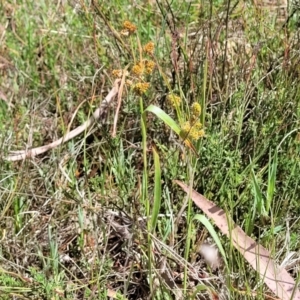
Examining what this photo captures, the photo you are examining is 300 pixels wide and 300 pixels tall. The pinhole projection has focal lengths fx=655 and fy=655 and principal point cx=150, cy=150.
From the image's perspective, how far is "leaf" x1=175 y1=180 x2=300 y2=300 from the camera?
1.48 m

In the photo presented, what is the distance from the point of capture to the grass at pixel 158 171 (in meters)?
1.59

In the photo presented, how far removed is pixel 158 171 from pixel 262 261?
33cm

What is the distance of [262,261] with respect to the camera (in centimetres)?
151

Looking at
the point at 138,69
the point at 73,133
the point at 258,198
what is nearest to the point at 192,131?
the point at 138,69

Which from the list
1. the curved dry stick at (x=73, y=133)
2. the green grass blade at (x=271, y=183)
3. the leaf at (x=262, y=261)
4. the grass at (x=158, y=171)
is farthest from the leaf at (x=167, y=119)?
the curved dry stick at (x=73, y=133)

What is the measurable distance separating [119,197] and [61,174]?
Result: 0.22 m

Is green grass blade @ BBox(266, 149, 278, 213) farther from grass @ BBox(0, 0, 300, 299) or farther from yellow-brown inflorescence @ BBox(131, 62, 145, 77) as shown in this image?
yellow-brown inflorescence @ BBox(131, 62, 145, 77)

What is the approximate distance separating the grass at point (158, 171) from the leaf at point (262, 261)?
3 cm

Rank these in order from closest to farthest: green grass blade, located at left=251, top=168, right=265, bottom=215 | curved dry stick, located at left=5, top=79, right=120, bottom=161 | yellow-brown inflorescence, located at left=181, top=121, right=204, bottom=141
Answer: yellow-brown inflorescence, located at left=181, top=121, right=204, bottom=141, green grass blade, located at left=251, top=168, right=265, bottom=215, curved dry stick, located at left=5, top=79, right=120, bottom=161

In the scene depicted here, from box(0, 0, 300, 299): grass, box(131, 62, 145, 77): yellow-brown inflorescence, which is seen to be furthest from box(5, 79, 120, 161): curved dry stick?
box(131, 62, 145, 77): yellow-brown inflorescence

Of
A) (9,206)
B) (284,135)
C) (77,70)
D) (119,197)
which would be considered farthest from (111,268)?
(77,70)

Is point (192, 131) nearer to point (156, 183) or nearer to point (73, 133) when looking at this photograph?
point (156, 183)

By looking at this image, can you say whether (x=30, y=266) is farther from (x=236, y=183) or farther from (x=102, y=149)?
(x=236, y=183)

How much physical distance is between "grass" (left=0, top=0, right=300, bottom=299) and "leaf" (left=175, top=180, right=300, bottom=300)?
0.03 metres
